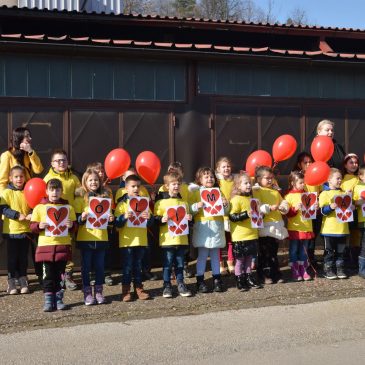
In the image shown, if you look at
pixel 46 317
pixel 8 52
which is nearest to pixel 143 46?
pixel 8 52

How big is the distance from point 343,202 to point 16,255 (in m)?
4.11

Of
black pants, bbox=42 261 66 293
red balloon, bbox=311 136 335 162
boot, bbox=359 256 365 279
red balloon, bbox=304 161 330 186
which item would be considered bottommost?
boot, bbox=359 256 365 279

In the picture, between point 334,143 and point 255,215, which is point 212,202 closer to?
point 255,215

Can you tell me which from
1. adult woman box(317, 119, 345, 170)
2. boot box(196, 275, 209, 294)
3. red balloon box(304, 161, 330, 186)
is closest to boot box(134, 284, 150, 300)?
boot box(196, 275, 209, 294)

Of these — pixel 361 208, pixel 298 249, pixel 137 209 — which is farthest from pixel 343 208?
pixel 137 209

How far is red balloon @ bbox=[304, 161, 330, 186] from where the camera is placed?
7898 millimetres

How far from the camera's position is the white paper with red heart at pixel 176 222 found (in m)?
7.37

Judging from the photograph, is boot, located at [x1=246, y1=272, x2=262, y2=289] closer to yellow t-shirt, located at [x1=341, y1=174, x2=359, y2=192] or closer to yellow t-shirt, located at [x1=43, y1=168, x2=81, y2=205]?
yellow t-shirt, located at [x1=341, y1=174, x2=359, y2=192]

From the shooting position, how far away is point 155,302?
7.15 metres

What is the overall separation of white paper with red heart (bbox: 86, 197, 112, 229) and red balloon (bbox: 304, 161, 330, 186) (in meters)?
2.58

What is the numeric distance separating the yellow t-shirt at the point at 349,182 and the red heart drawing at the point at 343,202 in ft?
1.43

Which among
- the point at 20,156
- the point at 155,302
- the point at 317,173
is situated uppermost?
the point at 20,156

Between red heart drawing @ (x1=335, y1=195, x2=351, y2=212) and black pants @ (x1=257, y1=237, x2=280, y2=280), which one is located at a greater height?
red heart drawing @ (x1=335, y1=195, x2=351, y2=212)

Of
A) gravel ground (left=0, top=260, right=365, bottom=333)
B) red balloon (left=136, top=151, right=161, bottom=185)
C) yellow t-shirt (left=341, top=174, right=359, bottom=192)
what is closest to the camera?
gravel ground (left=0, top=260, right=365, bottom=333)
